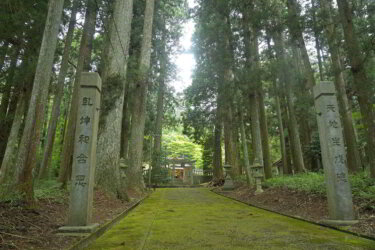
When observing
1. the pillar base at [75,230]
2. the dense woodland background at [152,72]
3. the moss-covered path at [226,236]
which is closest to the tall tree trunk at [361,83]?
the dense woodland background at [152,72]

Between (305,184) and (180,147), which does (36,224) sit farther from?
(180,147)

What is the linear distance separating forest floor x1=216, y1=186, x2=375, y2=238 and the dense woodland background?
655 millimetres

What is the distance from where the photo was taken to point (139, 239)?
283cm

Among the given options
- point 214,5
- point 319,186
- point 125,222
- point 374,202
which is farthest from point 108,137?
point 214,5

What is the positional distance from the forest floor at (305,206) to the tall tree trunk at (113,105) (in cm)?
369

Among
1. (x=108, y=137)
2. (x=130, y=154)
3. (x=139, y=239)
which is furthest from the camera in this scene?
(x=130, y=154)

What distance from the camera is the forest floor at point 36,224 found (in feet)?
8.22

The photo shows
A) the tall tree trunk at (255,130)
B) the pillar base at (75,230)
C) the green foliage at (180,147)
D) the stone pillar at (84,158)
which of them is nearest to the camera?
the pillar base at (75,230)

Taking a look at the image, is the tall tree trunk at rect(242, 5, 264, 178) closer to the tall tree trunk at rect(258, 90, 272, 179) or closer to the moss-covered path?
the tall tree trunk at rect(258, 90, 272, 179)

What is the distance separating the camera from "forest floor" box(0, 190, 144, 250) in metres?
2.50

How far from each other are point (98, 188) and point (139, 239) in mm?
3115

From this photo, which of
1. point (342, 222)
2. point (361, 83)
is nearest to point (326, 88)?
point (361, 83)

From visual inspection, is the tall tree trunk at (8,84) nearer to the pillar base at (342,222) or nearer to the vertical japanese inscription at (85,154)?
the vertical japanese inscription at (85,154)

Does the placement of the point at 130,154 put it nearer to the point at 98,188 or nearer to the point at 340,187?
the point at 98,188
